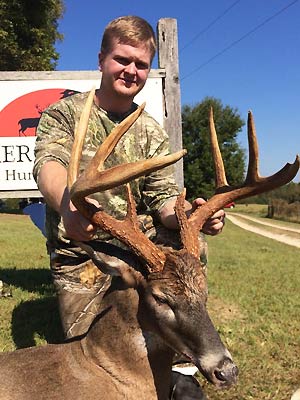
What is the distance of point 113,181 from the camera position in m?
2.72

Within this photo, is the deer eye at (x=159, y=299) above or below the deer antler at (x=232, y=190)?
below

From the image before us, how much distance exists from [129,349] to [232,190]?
3.78 ft

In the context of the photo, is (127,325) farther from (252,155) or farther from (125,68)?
(125,68)

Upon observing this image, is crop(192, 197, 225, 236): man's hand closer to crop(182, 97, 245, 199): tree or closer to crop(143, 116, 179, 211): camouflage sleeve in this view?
crop(143, 116, 179, 211): camouflage sleeve

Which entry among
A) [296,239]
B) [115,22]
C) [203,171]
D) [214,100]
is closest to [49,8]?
[296,239]

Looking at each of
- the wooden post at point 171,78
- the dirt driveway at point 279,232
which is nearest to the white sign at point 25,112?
the wooden post at point 171,78

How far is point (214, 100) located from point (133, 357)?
49.2m

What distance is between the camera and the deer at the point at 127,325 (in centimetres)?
287

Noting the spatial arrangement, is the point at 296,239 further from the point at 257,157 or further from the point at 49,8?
the point at 257,157

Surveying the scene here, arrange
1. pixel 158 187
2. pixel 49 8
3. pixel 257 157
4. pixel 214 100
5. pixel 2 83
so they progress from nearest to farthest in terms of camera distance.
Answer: pixel 257 157, pixel 158 187, pixel 2 83, pixel 49 8, pixel 214 100

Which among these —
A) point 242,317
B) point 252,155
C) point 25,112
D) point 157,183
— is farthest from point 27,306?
point 252,155

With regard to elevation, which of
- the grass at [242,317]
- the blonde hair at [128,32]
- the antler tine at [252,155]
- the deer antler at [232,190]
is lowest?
the grass at [242,317]

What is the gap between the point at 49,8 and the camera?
23312 mm

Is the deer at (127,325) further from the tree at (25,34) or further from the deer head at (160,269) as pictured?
the tree at (25,34)
